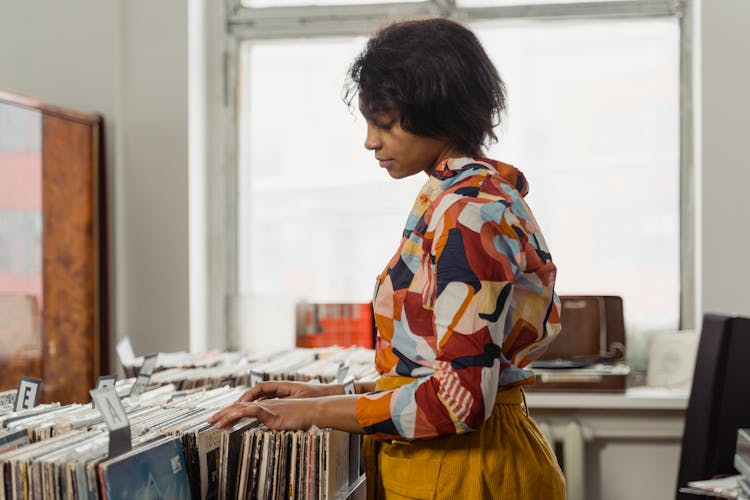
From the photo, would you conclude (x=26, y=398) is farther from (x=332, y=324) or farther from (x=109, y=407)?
(x=332, y=324)

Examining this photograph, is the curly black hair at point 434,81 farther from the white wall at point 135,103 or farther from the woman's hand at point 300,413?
the white wall at point 135,103

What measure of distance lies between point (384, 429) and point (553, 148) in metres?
2.21

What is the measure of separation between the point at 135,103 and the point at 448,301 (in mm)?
2253

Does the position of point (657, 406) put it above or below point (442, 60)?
below

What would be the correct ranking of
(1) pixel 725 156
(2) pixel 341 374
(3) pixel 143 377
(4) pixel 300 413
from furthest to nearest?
(1) pixel 725 156
(2) pixel 341 374
(3) pixel 143 377
(4) pixel 300 413

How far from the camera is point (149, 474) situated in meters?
1.00

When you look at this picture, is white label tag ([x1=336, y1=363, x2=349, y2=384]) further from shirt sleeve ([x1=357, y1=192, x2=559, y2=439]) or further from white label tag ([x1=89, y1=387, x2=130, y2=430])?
white label tag ([x1=89, y1=387, x2=130, y2=430])

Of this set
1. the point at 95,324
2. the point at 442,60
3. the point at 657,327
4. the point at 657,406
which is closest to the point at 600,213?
the point at 657,327

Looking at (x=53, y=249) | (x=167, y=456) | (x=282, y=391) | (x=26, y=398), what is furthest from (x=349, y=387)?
(x=53, y=249)

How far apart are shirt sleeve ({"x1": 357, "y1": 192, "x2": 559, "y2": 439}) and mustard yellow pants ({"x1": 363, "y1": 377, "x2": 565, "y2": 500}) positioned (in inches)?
3.5

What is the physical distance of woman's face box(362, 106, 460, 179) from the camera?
1132mm

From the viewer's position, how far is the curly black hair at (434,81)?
1.10m

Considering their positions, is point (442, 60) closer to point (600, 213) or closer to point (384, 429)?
point (384, 429)

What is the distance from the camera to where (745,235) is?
2.76 m
